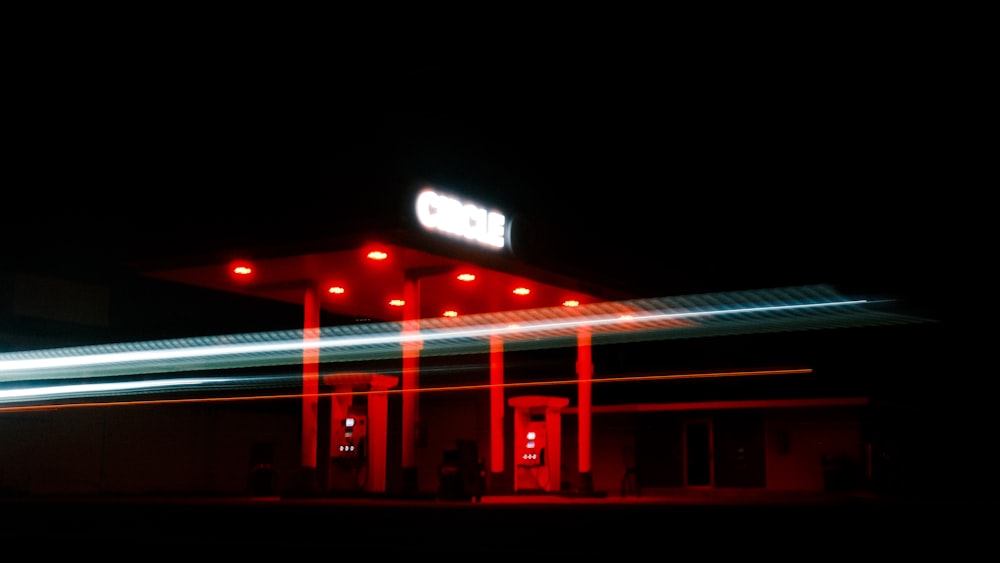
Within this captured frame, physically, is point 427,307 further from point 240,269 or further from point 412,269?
point 240,269

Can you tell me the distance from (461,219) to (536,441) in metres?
6.20

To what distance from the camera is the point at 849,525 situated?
962cm

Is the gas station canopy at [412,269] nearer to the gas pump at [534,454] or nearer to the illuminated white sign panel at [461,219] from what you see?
the illuminated white sign panel at [461,219]

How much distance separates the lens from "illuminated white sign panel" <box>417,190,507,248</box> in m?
14.7

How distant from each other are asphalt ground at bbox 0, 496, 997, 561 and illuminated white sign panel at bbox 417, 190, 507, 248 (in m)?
4.31

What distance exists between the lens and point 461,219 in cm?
1544

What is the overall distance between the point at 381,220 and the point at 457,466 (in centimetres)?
416

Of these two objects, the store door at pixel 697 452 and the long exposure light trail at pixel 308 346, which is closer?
the long exposure light trail at pixel 308 346

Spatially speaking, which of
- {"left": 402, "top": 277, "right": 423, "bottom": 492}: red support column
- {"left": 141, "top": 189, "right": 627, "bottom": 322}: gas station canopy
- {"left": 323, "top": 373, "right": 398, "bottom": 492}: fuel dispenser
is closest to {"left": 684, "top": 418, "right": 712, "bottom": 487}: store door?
{"left": 141, "top": 189, "right": 627, "bottom": 322}: gas station canopy

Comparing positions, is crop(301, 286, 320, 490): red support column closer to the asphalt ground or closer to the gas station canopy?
the gas station canopy

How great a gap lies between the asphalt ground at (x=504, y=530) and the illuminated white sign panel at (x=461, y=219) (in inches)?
170

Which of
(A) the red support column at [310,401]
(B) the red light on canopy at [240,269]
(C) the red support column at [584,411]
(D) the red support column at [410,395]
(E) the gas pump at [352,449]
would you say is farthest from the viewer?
(C) the red support column at [584,411]

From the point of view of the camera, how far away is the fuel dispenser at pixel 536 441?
19.6 m

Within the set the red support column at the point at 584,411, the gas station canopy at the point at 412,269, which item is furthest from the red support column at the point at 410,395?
the red support column at the point at 584,411
